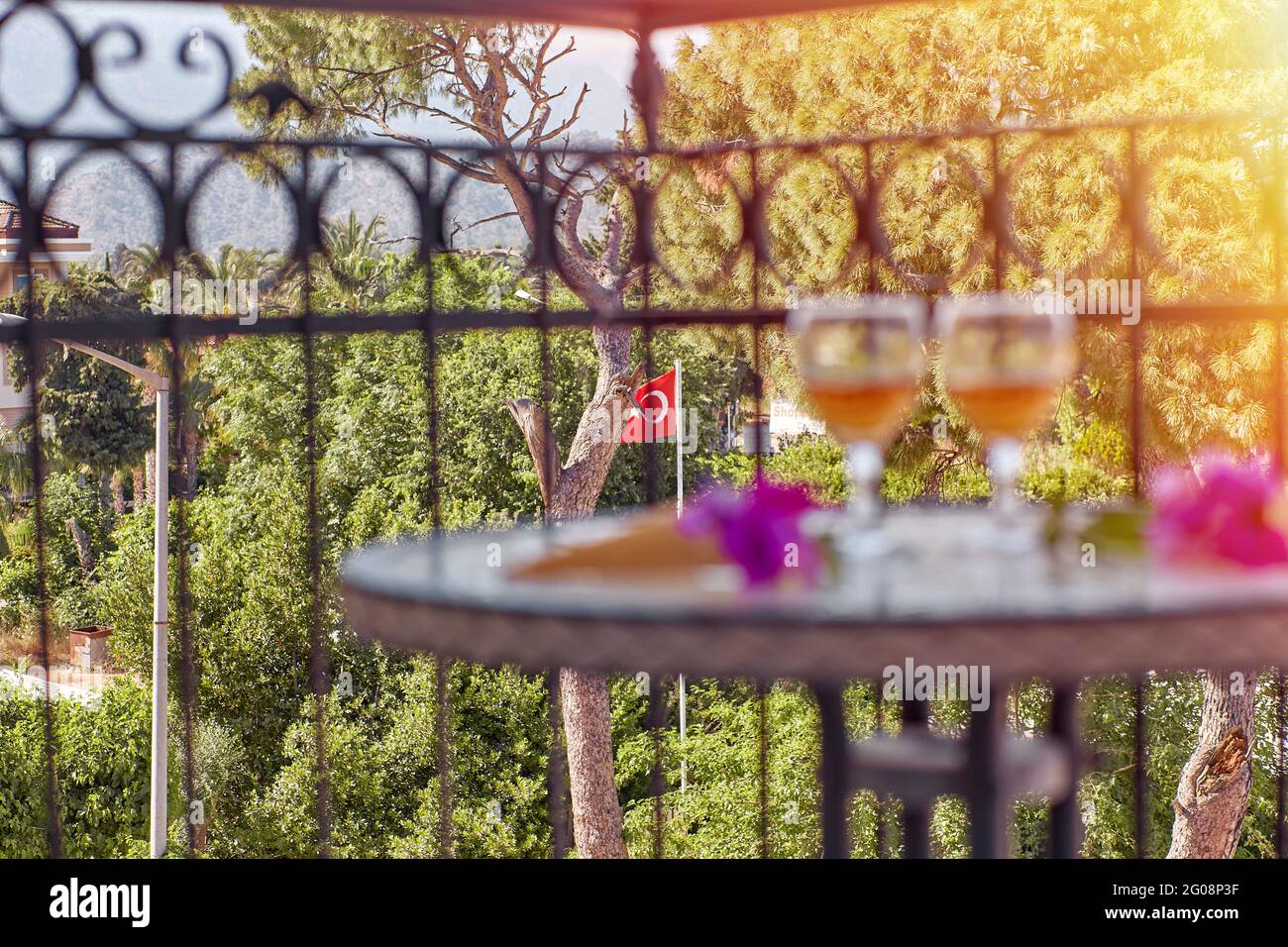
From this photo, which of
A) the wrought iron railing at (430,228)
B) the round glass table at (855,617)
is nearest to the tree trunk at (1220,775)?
the wrought iron railing at (430,228)

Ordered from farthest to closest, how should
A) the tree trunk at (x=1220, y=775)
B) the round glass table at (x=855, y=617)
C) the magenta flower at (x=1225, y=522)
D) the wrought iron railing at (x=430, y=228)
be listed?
the tree trunk at (x=1220, y=775) < the wrought iron railing at (x=430, y=228) < the magenta flower at (x=1225, y=522) < the round glass table at (x=855, y=617)

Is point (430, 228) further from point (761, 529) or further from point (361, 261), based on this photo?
point (361, 261)

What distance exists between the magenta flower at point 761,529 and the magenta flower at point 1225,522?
0.83ft

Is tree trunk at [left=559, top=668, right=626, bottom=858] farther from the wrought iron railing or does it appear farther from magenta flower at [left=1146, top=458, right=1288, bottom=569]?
magenta flower at [left=1146, top=458, right=1288, bottom=569]

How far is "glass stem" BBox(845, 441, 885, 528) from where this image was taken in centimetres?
97

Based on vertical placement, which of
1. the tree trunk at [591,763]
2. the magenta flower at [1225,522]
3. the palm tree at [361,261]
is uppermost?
the palm tree at [361,261]

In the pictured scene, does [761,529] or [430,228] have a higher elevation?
[430,228]

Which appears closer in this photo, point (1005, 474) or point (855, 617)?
point (855, 617)

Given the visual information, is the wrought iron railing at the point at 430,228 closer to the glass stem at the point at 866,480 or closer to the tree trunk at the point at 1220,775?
the glass stem at the point at 866,480

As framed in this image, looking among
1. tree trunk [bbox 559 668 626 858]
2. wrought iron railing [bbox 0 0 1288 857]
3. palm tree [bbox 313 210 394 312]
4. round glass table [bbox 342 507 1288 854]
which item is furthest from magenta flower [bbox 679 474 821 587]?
tree trunk [bbox 559 668 626 858]

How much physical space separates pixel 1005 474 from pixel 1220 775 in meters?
7.19

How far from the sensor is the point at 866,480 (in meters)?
0.99

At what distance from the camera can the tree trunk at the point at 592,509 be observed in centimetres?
889

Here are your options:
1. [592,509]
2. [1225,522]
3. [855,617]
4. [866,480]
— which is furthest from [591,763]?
[855,617]
